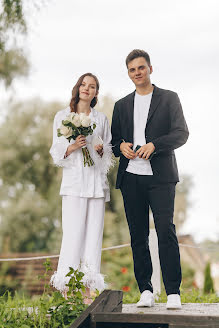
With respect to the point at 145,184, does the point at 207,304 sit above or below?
below

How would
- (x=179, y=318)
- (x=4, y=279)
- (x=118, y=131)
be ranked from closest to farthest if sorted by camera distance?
(x=179, y=318), (x=118, y=131), (x=4, y=279)

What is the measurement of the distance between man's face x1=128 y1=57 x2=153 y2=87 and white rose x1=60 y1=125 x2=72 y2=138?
0.65 metres

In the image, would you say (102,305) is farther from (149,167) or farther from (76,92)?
(76,92)

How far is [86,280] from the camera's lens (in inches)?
180

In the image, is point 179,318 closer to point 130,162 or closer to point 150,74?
point 130,162

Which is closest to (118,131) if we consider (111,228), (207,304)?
(207,304)

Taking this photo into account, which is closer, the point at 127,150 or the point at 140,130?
the point at 127,150

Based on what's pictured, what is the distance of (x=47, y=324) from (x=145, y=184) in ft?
4.36

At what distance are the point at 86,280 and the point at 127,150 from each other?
1.22 m

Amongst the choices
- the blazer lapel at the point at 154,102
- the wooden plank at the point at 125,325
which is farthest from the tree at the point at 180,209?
the wooden plank at the point at 125,325

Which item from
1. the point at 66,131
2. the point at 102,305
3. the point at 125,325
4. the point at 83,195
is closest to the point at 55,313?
the point at 102,305

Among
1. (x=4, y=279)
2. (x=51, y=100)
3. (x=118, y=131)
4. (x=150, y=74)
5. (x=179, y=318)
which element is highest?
(x=51, y=100)

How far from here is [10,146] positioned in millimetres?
17766

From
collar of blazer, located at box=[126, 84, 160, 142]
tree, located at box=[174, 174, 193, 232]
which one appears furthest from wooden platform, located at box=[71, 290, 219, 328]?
tree, located at box=[174, 174, 193, 232]
